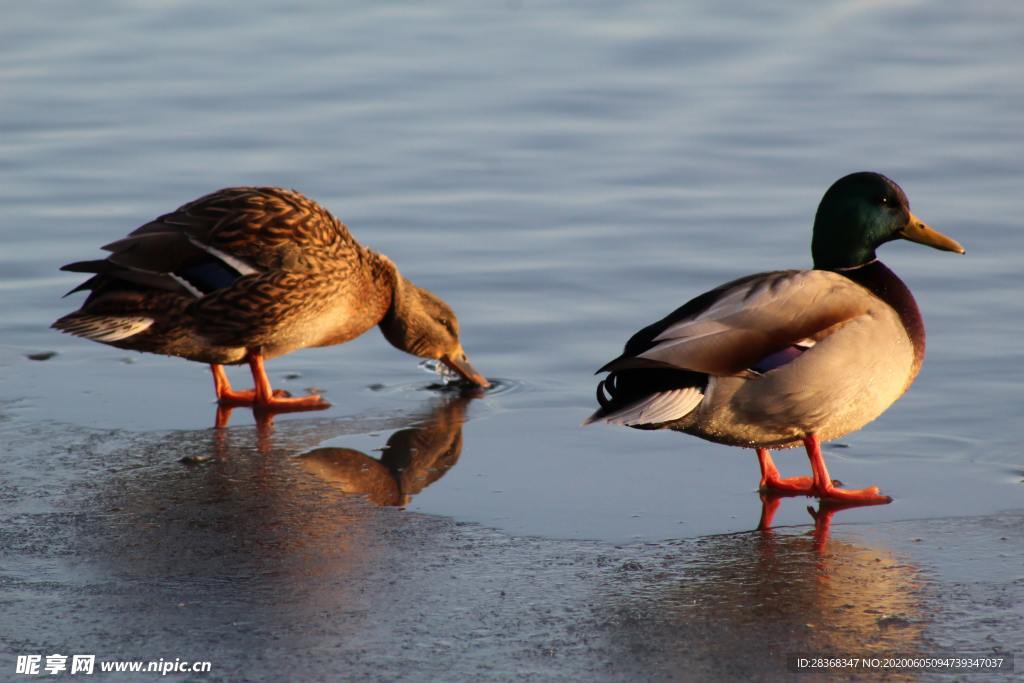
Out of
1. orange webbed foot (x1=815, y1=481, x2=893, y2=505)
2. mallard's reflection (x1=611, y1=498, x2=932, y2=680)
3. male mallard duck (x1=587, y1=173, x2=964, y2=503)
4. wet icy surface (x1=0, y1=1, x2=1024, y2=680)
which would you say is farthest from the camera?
orange webbed foot (x1=815, y1=481, x2=893, y2=505)

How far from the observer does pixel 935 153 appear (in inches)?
411

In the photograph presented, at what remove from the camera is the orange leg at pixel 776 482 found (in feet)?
18.2

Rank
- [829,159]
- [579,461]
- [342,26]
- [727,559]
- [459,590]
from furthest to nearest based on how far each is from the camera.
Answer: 1. [342,26]
2. [829,159]
3. [579,461]
4. [727,559]
5. [459,590]

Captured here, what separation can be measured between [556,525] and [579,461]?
0.82 m

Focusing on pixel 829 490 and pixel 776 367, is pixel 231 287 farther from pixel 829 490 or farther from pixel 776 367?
pixel 829 490

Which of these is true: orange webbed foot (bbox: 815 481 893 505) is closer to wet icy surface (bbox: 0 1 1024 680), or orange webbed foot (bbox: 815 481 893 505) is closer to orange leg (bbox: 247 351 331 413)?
wet icy surface (bbox: 0 1 1024 680)

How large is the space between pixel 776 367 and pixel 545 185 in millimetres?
4967

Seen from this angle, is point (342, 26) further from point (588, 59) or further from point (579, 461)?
point (579, 461)

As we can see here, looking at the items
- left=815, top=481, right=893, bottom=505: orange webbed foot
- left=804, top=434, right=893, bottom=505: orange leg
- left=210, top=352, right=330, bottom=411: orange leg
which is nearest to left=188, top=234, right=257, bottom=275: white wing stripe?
left=210, top=352, right=330, bottom=411: orange leg

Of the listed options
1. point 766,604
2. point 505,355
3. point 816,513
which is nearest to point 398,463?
point 816,513

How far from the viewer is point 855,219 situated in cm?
589

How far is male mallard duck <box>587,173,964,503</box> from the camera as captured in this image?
17.3 feet

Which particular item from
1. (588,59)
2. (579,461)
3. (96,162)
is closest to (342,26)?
(588,59)

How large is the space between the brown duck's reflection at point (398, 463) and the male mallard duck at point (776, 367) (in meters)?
0.75
